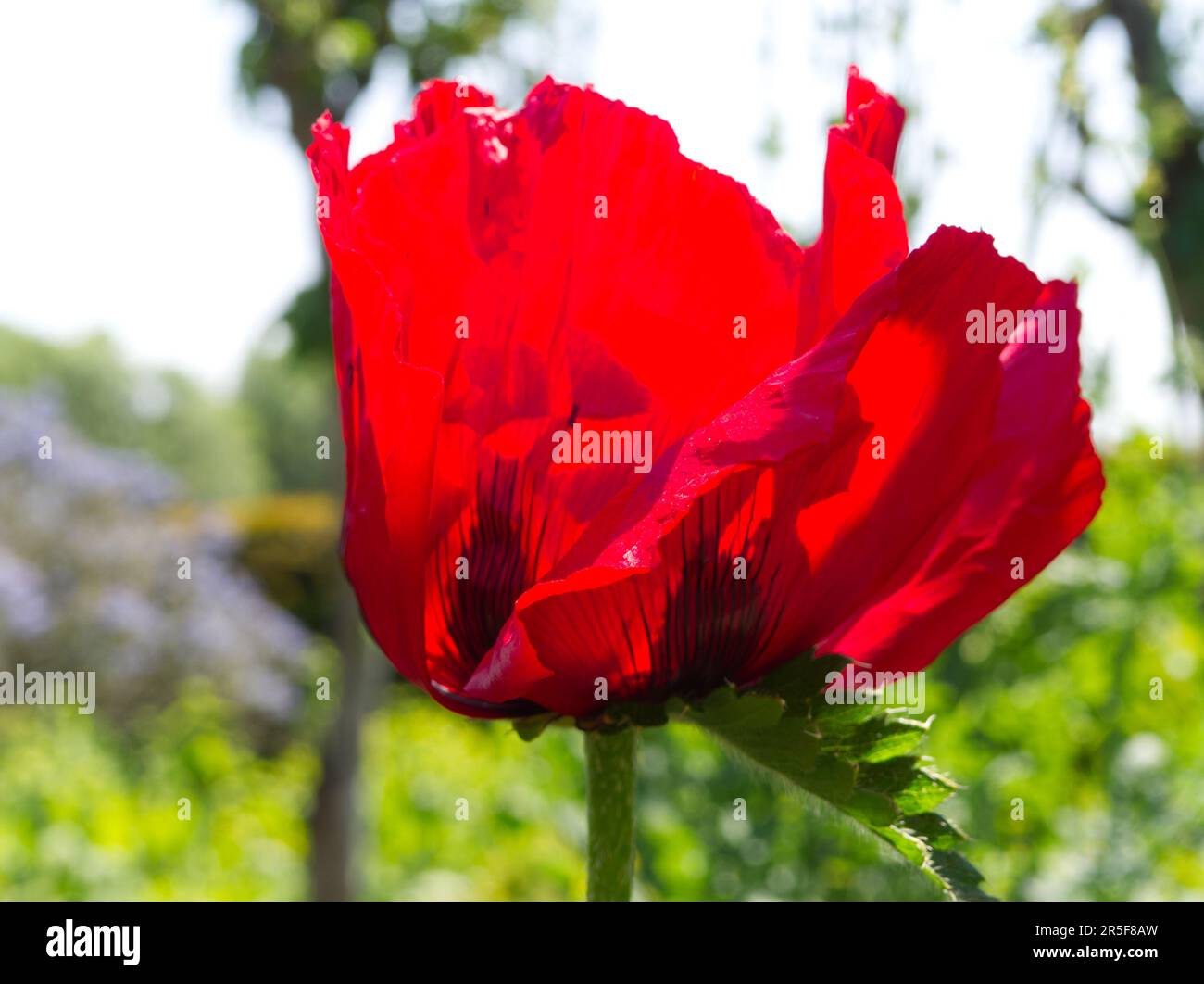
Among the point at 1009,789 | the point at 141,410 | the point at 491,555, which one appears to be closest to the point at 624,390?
the point at 491,555

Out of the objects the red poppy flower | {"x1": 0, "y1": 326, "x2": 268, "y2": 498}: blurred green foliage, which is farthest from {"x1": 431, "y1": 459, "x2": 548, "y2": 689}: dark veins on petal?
{"x1": 0, "y1": 326, "x2": 268, "y2": 498}: blurred green foliage

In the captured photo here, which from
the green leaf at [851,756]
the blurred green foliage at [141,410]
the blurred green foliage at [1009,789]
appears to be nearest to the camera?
the green leaf at [851,756]

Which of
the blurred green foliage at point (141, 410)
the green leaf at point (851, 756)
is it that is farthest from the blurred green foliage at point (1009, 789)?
the blurred green foliage at point (141, 410)

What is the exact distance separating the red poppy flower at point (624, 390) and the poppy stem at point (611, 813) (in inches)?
0.9

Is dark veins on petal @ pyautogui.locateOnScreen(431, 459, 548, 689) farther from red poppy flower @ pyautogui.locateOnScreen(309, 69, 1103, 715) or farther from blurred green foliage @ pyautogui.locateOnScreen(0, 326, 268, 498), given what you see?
blurred green foliage @ pyautogui.locateOnScreen(0, 326, 268, 498)

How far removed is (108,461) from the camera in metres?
9.45

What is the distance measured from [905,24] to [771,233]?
2.38 m

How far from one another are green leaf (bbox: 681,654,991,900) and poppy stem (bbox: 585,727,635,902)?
33 millimetres

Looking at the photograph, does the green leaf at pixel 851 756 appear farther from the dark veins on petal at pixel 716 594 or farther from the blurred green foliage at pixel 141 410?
the blurred green foliage at pixel 141 410

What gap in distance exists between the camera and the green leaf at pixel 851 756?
507mm

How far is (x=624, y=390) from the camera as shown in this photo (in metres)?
0.56

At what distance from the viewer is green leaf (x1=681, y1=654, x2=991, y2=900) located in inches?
20.0

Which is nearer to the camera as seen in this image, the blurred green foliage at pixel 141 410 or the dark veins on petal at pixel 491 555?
the dark veins on petal at pixel 491 555
